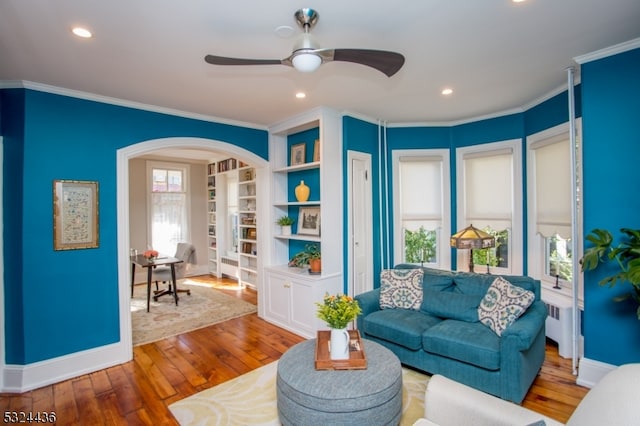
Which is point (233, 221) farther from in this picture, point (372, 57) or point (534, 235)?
point (372, 57)

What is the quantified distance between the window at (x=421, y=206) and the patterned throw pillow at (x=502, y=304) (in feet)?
5.88

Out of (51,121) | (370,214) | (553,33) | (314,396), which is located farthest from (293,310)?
(553,33)

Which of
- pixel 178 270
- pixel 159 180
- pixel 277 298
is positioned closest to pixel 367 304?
pixel 277 298

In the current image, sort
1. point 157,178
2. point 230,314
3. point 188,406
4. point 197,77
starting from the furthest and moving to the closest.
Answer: point 157,178
point 230,314
point 197,77
point 188,406

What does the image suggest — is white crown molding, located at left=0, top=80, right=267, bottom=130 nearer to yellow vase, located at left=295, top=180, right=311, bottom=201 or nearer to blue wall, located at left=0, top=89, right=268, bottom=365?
blue wall, located at left=0, top=89, right=268, bottom=365

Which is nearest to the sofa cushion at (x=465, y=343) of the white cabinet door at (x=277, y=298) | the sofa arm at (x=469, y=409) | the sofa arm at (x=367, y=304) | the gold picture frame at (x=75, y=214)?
the sofa arm at (x=367, y=304)

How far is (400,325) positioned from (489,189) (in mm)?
2528

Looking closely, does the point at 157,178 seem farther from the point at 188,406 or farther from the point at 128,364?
the point at 188,406

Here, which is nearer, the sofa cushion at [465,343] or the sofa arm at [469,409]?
the sofa arm at [469,409]

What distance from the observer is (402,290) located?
3463mm

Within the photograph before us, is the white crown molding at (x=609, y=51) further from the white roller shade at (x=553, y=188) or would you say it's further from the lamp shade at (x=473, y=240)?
the lamp shade at (x=473, y=240)

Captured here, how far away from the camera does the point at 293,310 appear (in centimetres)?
413

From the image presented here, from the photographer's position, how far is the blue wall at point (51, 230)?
116 inches

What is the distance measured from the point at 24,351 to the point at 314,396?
2.81 meters
